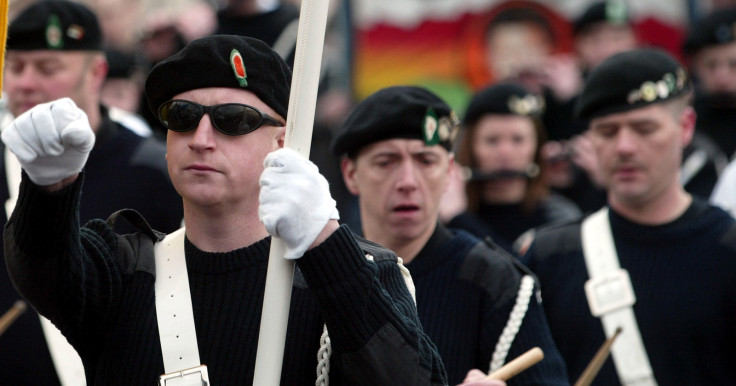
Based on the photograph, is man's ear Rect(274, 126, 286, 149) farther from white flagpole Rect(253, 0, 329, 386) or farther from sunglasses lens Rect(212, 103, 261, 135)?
white flagpole Rect(253, 0, 329, 386)

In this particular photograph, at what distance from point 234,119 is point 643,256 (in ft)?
8.91

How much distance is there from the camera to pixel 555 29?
11.6m

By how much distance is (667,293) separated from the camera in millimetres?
6281

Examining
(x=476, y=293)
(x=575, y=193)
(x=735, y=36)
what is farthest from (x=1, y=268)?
(x=735, y=36)

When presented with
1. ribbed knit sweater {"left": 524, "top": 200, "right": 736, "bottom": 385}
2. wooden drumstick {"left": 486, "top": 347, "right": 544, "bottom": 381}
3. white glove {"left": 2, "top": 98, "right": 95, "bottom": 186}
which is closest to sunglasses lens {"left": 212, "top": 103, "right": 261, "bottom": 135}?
white glove {"left": 2, "top": 98, "right": 95, "bottom": 186}

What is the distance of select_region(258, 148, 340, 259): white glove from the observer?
3.85m

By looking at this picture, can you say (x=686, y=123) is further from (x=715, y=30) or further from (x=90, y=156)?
(x=715, y=30)

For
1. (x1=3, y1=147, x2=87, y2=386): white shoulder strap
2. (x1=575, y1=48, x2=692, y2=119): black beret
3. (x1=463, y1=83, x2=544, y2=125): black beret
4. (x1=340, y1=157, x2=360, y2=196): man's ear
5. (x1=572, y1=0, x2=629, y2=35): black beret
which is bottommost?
(x1=3, y1=147, x2=87, y2=386): white shoulder strap

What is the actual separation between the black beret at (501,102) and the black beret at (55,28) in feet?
7.80

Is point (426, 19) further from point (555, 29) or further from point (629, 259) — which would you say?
point (629, 259)

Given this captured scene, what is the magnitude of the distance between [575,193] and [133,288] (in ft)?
19.1

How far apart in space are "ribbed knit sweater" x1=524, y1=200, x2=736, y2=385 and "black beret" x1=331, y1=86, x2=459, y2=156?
848 mm

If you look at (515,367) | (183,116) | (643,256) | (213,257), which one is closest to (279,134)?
(183,116)

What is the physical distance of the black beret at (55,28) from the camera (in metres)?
6.98
